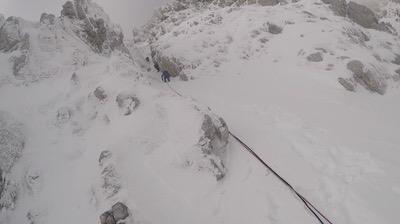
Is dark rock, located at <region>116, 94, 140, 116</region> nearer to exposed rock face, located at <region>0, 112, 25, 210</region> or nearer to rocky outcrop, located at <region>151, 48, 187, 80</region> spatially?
exposed rock face, located at <region>0, 112, 25, 210</region>

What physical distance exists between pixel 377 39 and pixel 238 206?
22.7 meters

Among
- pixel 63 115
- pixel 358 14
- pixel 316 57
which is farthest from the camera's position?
pixel 358 14

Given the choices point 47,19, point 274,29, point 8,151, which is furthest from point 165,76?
point 8,151

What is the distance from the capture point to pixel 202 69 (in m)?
24.8

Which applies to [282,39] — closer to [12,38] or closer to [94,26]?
[94,26]

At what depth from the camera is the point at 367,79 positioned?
19.6 meters

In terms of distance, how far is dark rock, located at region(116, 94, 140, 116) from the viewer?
1336cm

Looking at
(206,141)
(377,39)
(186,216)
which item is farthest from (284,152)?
(377,39)

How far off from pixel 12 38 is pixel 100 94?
10290mm

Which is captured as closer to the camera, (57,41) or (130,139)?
(130,139)

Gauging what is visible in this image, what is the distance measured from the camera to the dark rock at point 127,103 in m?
13.4

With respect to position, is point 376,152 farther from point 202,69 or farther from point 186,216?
point 202,69

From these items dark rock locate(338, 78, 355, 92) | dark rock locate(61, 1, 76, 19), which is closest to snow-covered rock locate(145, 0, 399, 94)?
dark rock locate(338, 78, 355, 92)

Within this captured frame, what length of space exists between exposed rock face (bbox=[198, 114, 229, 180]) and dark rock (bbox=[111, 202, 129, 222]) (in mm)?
3035
